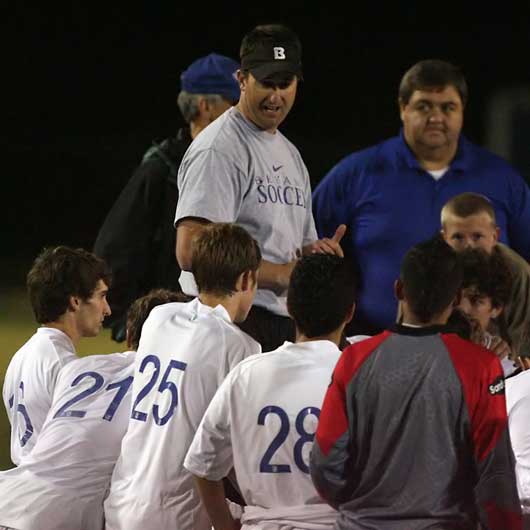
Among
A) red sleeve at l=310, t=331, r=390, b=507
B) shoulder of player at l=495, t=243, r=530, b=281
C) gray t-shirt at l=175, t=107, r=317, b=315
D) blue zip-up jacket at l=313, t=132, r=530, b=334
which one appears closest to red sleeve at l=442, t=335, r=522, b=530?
red sleeve at l=310, t=331, r=390, b=507

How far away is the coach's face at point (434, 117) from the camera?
203 inches

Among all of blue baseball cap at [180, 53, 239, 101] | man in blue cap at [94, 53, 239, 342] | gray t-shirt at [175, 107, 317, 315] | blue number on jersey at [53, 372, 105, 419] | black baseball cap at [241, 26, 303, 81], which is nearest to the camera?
blue number on jersey at [53, 372, 105, 419]

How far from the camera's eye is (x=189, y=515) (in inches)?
149

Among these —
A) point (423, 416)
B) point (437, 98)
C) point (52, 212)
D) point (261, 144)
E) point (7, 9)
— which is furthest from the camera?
point (7, 9)

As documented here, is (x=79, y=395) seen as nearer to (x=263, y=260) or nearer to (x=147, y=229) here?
(x=263, y=260)

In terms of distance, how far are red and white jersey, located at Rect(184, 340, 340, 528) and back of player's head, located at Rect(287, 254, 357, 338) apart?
0.17 feet

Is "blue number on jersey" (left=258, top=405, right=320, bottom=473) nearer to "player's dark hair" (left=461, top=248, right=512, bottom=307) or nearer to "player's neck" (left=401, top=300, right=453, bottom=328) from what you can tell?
"player's neck" (left=401, top=300, right=453, bottom=328)

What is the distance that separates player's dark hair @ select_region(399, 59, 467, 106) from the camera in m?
5.17

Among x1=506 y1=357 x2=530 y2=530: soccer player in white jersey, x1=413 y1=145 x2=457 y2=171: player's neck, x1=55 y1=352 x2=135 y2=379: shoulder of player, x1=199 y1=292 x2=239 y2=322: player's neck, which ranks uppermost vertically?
x1=413 y1=145 x2=457 y2=171: player's neck

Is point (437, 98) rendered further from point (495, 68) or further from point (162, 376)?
point (495, 68)

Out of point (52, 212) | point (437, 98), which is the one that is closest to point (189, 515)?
point (437, 98)

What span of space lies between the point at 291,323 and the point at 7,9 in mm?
11314

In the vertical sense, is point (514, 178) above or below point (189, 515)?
above

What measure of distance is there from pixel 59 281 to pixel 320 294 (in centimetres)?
131
